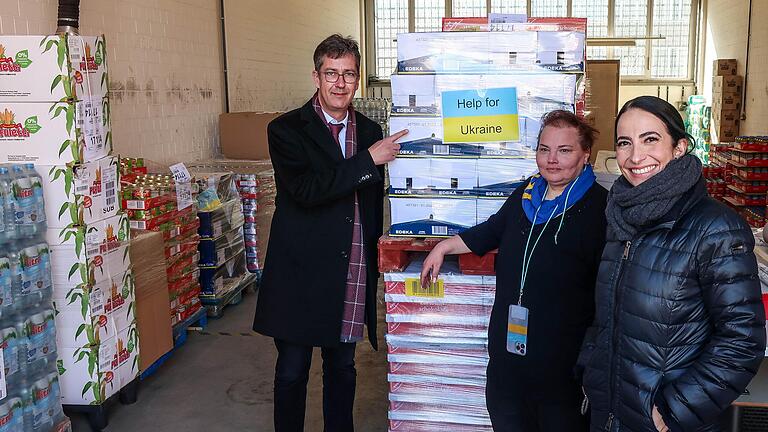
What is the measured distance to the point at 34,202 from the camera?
11.8 ft

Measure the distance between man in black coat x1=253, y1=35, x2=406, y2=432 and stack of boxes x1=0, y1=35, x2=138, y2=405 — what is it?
1.32 metres

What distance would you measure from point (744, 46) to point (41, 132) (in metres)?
11.5

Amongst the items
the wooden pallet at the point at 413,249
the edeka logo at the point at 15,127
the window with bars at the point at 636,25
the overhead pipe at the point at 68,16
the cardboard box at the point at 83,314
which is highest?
the window with bars at the point at 636,25

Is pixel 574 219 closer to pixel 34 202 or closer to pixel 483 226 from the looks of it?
pixel 483 226

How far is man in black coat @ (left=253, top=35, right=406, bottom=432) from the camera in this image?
2898 millimetres

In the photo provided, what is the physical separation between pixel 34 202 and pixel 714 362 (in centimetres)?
318

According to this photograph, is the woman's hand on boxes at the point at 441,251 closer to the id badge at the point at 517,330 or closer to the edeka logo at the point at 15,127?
the id badge at the point at 517,330

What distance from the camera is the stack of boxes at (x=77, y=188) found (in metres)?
3.68

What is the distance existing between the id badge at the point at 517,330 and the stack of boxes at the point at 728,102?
10.6 m

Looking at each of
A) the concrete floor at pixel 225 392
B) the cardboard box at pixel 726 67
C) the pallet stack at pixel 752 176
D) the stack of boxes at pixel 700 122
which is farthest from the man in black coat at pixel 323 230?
the cardboard box at pixel 726 67

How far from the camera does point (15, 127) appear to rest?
371 centimetres

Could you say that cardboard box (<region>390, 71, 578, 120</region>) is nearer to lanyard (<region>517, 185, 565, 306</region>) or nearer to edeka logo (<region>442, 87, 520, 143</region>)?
edeka logo (<region>442, 87, 520, 143</region>)

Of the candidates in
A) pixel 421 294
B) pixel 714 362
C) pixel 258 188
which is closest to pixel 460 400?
pixel 421 294

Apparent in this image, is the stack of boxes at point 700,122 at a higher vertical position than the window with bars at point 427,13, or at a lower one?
lower
